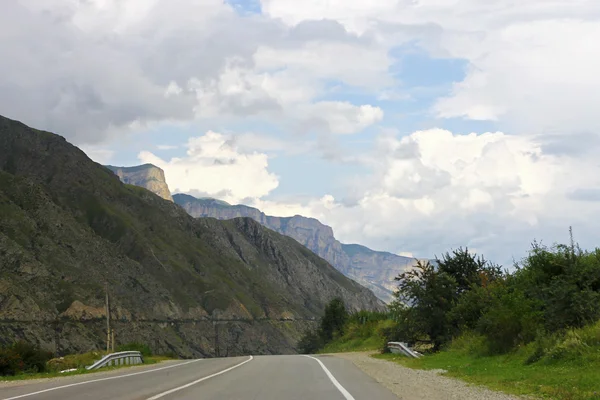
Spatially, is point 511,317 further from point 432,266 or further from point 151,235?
point 151,235

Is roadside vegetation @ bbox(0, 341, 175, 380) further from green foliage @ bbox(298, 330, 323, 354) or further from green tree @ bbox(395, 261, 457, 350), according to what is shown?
green foliage @ bbox(298, 330, 323, 354)

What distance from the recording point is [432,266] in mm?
37156

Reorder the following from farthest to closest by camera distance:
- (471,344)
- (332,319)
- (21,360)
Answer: (332,319)
(471,344)
(21,360)

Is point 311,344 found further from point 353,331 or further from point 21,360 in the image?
point 21,360

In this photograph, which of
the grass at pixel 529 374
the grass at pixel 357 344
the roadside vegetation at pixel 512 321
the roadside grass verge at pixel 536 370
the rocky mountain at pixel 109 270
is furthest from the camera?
the rocky mountain at pixel 109 270

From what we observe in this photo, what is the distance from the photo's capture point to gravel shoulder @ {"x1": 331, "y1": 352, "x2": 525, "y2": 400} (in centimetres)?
1570

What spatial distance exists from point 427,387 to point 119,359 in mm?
20430

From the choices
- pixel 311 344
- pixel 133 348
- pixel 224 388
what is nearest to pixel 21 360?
pixel 224 388

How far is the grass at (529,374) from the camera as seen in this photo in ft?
50.1

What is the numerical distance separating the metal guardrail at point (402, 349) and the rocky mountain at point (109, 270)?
54569 millimetres

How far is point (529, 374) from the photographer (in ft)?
62.7

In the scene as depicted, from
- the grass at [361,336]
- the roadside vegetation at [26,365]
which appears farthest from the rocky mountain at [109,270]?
the roadside vegetation at [26,365]

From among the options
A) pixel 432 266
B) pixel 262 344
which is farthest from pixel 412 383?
pixel 262 344

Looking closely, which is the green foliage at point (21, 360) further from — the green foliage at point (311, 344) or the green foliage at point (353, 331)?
the green foliage at point (311, 344)
